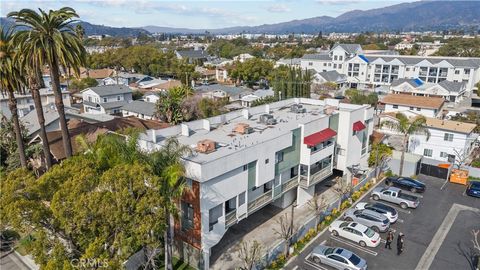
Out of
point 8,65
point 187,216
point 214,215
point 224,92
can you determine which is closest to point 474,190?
point 214,215

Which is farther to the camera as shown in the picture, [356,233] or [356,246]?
[356,233]

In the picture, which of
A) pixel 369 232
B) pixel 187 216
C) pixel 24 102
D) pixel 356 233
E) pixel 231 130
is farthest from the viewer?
pixel 24 102

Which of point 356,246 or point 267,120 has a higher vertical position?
point 267,120

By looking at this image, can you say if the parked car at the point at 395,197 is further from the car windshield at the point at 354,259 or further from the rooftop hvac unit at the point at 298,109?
the car windshield at the point at 354,259

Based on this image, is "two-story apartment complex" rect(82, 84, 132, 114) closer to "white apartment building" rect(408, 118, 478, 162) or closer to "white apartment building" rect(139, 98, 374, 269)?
"white apartment building" rect(139, 98, 374, 269)

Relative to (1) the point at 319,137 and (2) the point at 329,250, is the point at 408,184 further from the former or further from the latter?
(2) the point at 329,250

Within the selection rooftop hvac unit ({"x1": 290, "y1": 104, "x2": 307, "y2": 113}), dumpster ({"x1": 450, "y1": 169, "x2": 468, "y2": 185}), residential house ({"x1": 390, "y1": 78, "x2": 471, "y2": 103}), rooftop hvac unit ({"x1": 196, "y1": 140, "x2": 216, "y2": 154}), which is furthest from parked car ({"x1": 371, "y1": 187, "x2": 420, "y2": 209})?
residential house ({"x1": 390, "y1": 78, "x2": 471, "y2": 103})

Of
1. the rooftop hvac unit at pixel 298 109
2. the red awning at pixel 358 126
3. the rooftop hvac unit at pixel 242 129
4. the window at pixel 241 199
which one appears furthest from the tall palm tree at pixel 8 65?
the red awning at pixel 358 126
